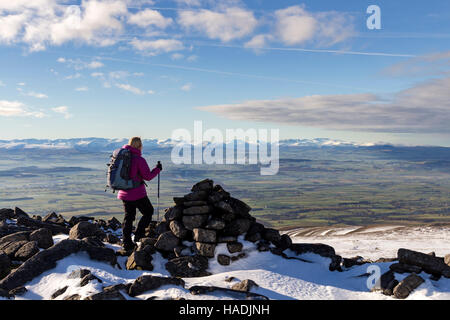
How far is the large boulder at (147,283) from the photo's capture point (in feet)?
26.9

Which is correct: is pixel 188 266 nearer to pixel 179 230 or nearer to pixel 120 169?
pixel 179 230

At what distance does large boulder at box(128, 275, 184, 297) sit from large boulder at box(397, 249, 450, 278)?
23.0 ft

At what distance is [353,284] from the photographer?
9.90 meters

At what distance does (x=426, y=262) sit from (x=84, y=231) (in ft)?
45.1

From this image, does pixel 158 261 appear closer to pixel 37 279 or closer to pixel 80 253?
pixel 80 253

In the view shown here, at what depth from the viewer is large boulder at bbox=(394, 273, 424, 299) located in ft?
27.7

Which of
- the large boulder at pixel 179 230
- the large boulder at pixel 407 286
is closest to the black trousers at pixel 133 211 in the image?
the large boulder at pixel 179 230

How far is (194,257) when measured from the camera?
37.3 feet

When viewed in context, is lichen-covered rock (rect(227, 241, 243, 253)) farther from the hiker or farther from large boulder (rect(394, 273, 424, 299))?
large boulder (rect(394, 273, 424, 299))

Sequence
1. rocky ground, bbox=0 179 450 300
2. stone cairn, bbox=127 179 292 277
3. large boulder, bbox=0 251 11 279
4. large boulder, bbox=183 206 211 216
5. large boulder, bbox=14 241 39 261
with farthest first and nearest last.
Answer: large boulder, bbox=183 206 211 216 → large boulder, bbox=14 241 39 261 → stone cairn, bbox=127 179 292 277 → large boulder, bbox=0 251 11 279 → rocky ground, bbox=0 179 450 300

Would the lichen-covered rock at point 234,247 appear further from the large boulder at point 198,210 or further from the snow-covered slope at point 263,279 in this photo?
the large boulder at point 198,210

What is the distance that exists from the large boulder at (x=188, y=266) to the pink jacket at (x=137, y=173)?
105 inches

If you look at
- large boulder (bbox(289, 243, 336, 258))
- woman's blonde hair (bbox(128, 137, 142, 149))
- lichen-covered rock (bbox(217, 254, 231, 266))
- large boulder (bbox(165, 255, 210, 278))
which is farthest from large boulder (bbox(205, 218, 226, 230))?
woman's blonde hair (bbox(128, 137, 142, 149))

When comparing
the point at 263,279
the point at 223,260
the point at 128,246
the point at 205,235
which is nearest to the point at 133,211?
the point at 128,246
